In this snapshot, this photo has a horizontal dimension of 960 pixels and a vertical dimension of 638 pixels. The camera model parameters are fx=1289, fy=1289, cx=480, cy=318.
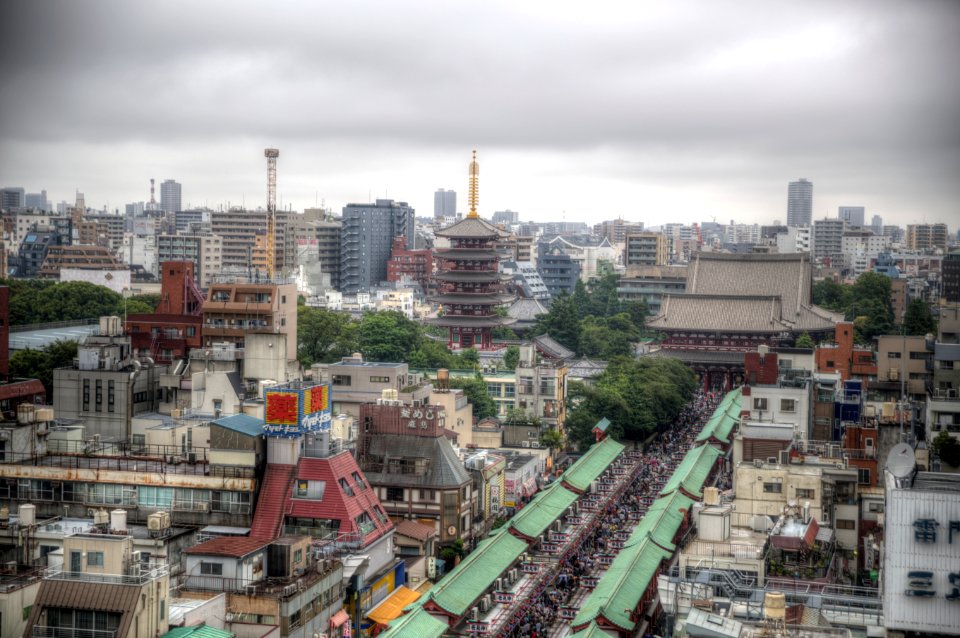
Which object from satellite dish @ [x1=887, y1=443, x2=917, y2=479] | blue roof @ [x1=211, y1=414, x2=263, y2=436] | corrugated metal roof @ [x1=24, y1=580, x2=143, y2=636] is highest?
satellite dish @ [x1=887, y1=443, x2=917, y2=479]

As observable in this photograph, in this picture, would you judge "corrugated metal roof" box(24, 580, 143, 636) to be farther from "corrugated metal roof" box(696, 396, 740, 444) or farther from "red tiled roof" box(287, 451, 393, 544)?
"corrugated metal roof" box(696, 396, 740, 444)

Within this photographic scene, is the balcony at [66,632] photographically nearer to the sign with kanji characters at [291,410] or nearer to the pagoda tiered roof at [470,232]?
the sign with kanji characters at [291,410]

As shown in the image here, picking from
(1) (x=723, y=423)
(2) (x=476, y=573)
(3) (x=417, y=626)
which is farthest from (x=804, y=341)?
(3) (x=417, y=626)

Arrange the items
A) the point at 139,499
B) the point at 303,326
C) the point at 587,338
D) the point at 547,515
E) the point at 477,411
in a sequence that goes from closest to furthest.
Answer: the point at 139,499, the point at 547,515, the point at 477,411, the point at 303,326, the point at 587,338

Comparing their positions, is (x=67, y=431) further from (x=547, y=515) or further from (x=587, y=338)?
(x=587, y=338)

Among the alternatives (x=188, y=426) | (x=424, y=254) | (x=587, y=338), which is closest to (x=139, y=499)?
(x=188, y=426)

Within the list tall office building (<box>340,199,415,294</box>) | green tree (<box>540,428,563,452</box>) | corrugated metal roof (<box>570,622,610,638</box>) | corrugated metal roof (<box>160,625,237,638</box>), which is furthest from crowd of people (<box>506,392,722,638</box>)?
tall office building (<box>340,199,415,294</box>)
